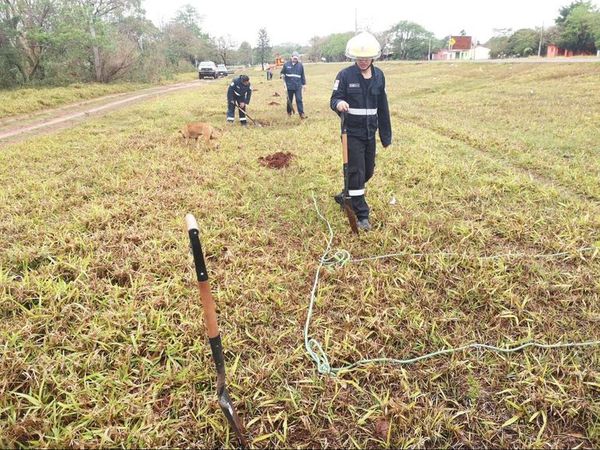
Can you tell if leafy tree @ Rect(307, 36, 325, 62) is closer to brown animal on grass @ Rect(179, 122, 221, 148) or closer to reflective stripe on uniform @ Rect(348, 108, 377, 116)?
brown animal on grass @ Rect(179, 122, 221, 148)

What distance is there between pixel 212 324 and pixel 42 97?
52.8ft

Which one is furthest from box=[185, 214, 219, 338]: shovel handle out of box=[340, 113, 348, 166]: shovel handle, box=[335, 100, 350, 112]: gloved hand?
box=[335, 100, 350, 112]: gloved hand

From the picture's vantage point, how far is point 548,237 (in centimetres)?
369

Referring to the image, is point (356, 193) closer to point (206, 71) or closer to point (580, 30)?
point (206, 71)

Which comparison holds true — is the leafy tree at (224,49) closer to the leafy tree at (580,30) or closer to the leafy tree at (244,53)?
the leafy tree at (244,53)

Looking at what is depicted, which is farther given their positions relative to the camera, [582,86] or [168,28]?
[168,28]

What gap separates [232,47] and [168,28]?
20459 mm

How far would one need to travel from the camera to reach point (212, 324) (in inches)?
64.7

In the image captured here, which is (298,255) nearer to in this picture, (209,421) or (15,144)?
(209,421)

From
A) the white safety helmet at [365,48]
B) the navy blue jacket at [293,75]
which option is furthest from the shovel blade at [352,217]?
the navy blue jacket at [293,75]

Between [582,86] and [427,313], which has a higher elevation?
[582,86]

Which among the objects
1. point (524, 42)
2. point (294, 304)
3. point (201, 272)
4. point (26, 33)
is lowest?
point (294, 304)

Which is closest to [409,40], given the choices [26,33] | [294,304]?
[26,33]

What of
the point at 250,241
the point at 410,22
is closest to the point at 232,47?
the point at 410,22
